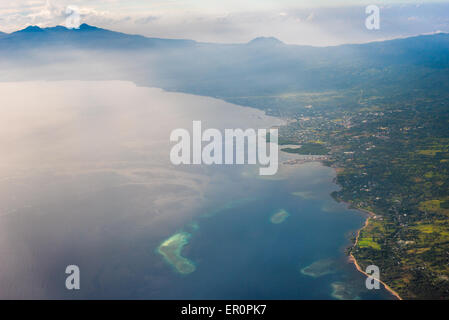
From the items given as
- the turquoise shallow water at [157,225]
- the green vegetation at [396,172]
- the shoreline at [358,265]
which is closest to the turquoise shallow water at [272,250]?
the turquoise shallow water at [157,225]

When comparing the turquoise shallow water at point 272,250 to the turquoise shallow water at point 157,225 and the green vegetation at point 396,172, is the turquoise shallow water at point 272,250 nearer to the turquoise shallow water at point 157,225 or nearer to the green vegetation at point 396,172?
the turquoise shallow water at point 157,225

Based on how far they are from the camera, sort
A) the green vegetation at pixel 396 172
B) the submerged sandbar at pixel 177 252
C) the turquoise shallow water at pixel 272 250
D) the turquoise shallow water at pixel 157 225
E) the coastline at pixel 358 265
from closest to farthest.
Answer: the coastline at pixel 358 265
the turquoise shallow water at pixel 272 250
the turquoise shallow water at pixel 157 225
the green vegetation at pixel 396 172
the submerged sandbar at pixel 177 252

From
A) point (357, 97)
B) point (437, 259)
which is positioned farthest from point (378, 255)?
point (357, 97)

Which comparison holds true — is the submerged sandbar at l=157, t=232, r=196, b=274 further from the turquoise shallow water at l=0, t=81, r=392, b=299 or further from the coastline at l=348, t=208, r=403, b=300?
the coastline at l=348, t=208, r=403, b=300

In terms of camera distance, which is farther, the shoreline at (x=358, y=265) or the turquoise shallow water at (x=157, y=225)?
the turquoise shallow water at (x=157, y=225)

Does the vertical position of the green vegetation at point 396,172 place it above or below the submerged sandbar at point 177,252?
above

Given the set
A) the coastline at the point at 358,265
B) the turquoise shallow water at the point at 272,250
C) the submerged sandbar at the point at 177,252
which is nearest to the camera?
the coastline at the point at 358,265

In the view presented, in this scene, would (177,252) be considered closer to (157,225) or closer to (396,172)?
(157,225)

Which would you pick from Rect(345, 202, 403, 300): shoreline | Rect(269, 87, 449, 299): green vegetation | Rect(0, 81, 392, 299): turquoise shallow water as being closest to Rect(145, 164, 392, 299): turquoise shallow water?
Rect(0, 81, 392, 299): turquoise shallow water
